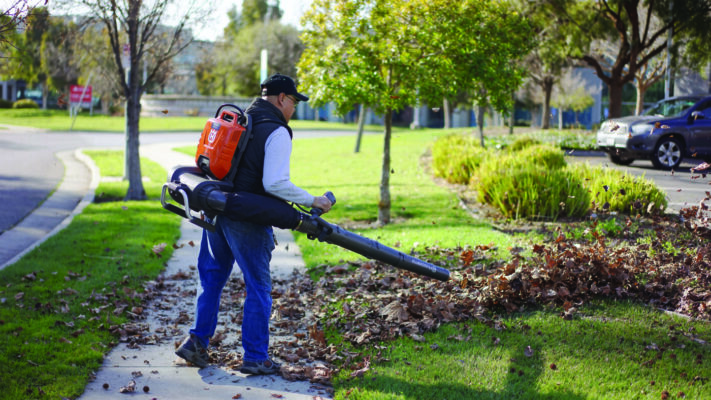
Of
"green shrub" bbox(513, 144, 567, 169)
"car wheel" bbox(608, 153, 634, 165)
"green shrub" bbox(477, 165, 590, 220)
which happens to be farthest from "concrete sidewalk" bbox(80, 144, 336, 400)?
"car wheel" bbox(608, 153, 634, 165)

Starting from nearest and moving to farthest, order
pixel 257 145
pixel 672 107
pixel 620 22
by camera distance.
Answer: pixel 257 145
pixel 672 107
pixel 620 22

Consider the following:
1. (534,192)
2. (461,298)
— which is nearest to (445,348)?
(461,298)

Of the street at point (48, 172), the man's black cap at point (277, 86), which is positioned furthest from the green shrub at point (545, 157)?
the man's black cap at point (277, 86)

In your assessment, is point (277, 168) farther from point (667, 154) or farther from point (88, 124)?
point (88, 124)

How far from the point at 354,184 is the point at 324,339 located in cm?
1054

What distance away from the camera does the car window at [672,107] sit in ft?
54.3

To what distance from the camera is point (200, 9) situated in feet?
43.6

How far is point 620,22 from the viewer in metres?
23.2

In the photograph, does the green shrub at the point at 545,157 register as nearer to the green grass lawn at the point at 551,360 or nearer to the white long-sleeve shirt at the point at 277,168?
the green grass lawn at the point at 551,360

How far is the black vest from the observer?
4578 millimetres

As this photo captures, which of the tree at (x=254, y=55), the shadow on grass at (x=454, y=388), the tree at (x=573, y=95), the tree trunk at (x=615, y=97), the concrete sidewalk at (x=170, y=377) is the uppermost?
the tree at (x=254, y=55)

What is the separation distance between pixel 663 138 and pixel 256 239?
42.5 feet

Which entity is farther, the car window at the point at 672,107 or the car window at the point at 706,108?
the car window at the point at 672,107

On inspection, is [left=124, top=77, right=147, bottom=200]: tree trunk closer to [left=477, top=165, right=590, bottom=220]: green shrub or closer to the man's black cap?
[left=477, top=165, right=590, bottom=220]: green shrub
